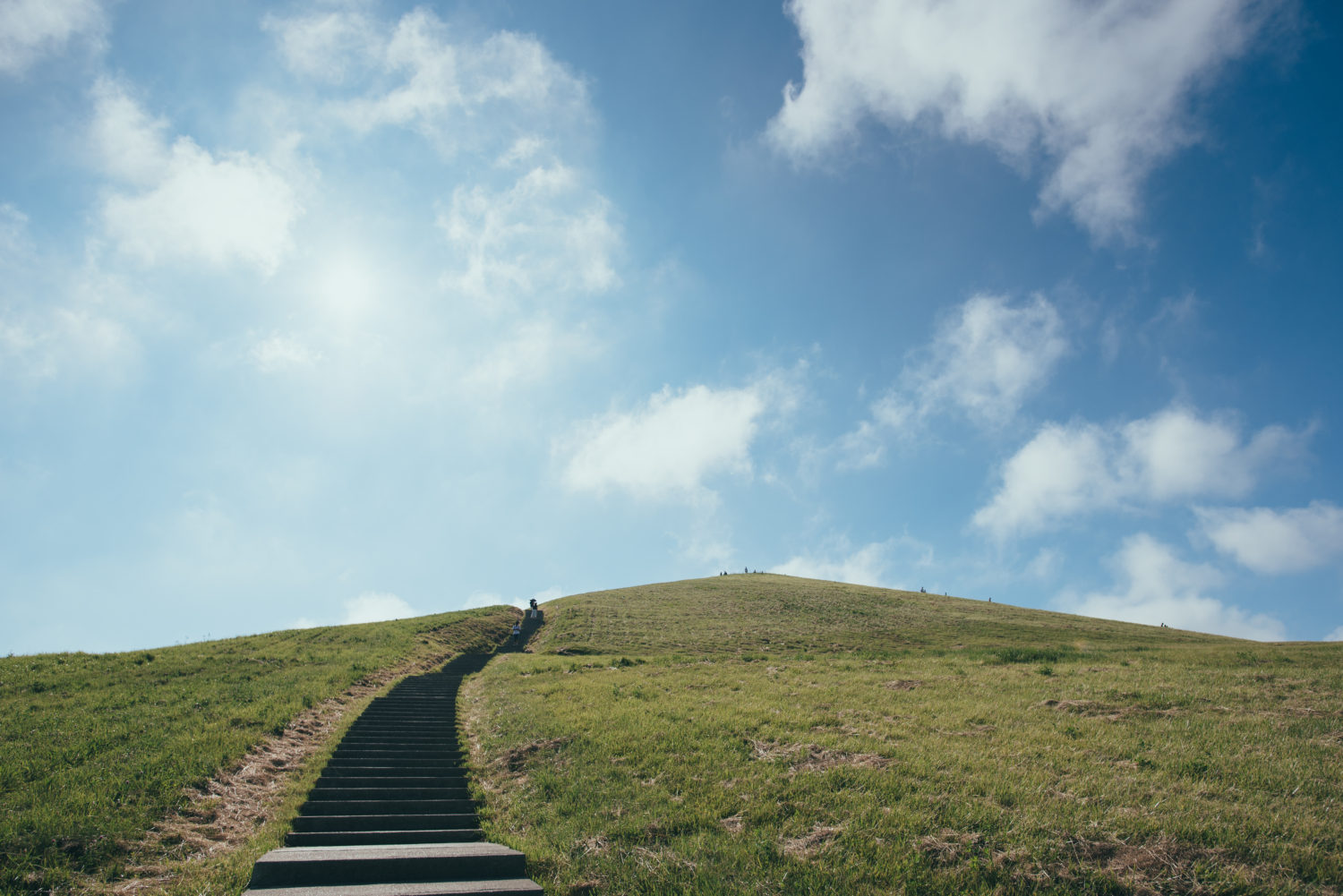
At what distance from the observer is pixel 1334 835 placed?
30.1 ft

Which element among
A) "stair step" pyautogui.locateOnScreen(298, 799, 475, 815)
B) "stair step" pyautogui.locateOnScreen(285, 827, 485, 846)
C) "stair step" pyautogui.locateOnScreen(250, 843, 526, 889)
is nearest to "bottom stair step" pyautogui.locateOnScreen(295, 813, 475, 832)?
"stair step" pyautogui.locateOnScreen(298, 799, 475, 815)

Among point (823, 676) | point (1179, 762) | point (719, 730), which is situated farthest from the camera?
point (823, 676)

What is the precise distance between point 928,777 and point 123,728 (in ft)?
71.5

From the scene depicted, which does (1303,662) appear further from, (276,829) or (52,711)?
(52,711)

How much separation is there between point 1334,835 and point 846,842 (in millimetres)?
7852

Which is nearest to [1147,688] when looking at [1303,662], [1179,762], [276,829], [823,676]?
[1179,762]

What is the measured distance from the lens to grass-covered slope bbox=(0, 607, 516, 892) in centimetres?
997

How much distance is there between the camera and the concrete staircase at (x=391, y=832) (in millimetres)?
8555

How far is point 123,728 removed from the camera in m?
16.2

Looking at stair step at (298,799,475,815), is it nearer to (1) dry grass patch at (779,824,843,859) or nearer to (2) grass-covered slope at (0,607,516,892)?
(2) grass-covered slope at (0,607,516,892)

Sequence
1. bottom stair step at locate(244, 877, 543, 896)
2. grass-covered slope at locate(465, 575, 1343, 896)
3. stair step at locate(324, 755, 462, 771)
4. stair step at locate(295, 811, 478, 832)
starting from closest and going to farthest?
bottom stair step at locate(244, 877, 543, 896) < grass-covered slope at locate(465, 575, 1343, 896) < stair step at locate(295, 811, 478, 832) < stair step at locate(324, 755, 462, 771)

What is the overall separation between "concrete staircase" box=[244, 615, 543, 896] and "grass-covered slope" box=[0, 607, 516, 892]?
2.95 meters

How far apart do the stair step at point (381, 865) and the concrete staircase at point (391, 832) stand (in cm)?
1

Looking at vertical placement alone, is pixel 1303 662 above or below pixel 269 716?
above
